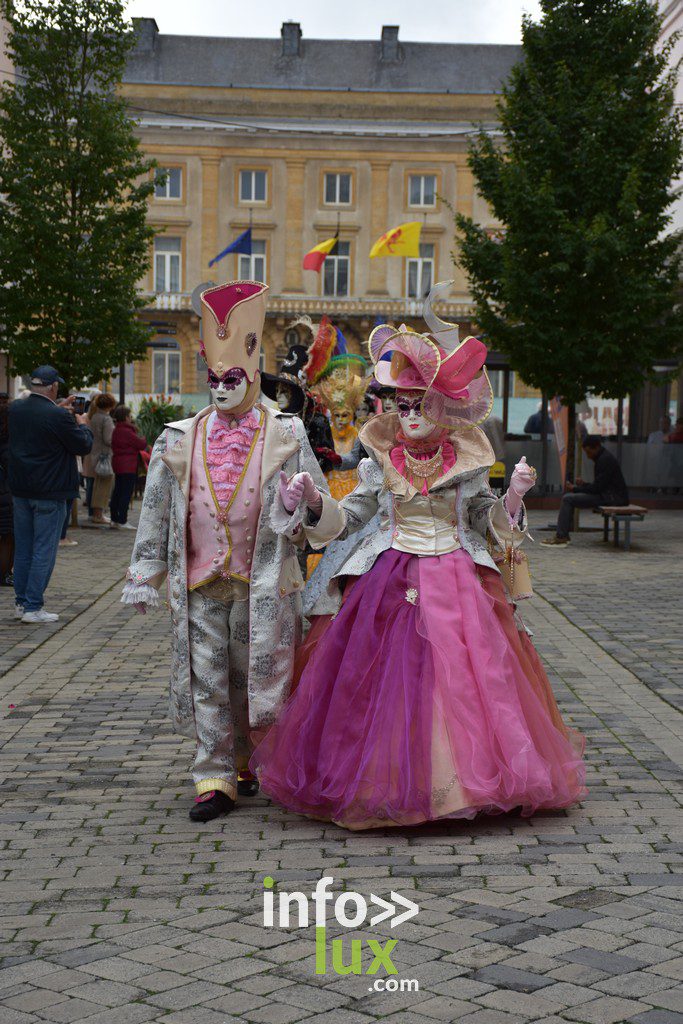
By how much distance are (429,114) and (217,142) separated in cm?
837

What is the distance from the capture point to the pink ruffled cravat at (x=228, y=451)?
18.5 feet

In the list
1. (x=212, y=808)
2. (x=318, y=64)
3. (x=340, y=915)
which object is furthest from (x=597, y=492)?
(x=318, y=64)

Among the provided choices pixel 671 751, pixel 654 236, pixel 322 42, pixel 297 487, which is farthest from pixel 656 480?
pixel 322 42

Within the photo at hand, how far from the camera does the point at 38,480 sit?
10719 mm

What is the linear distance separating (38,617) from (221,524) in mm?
5578

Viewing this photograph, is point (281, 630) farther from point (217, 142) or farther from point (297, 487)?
point (217, 142)

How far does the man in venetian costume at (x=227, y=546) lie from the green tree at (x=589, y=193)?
47.2 ft

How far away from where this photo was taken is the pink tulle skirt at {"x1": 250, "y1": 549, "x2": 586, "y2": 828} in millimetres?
5160

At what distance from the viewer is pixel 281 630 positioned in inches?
221

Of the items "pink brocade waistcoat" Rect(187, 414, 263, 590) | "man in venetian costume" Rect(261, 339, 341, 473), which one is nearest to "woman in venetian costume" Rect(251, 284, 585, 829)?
"pink brocade waistcoat" Rect(187, 414, 263, 590)

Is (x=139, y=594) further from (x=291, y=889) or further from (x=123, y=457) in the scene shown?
(x=123, y=457)

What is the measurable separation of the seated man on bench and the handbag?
594 centimetres

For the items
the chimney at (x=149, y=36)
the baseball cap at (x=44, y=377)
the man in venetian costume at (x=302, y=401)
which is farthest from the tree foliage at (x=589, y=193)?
the chimney at (x=149, y=36)

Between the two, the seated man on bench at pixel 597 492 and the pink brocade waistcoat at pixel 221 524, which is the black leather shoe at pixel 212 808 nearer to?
the pink brocade waistcoat at pixel 221 524
